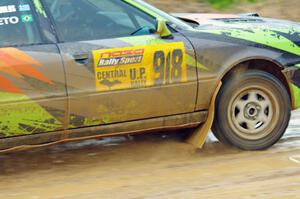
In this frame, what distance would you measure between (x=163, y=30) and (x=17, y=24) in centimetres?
122

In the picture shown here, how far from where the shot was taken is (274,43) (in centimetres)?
613

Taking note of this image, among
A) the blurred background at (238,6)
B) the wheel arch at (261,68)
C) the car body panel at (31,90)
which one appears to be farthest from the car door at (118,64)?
the blurred background at (238,6)

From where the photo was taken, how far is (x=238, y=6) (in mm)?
12320

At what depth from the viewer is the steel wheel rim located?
6168 mm

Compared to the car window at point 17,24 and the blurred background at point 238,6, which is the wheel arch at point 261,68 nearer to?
the car window at point 17,24

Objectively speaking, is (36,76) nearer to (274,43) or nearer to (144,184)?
(144,184)

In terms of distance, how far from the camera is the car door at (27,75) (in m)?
5.36

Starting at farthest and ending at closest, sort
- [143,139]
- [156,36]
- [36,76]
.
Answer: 1. [143,139]
2. [156,36]
3. [36,76]

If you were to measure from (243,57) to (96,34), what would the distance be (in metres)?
1.32

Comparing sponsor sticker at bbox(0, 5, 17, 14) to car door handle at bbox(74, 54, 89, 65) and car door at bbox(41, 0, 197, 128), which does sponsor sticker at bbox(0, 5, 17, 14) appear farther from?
car door handle at bbox(74, 54, 89, 65)

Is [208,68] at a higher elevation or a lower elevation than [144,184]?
higher

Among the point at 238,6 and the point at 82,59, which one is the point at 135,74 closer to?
the point at 82,59

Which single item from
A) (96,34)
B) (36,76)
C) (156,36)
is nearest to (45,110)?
(36,76)

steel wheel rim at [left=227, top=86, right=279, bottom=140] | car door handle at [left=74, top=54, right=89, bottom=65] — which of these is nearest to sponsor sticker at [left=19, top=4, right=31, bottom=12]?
car door handle at [left=74, top=54, right=89, bottom=65]
